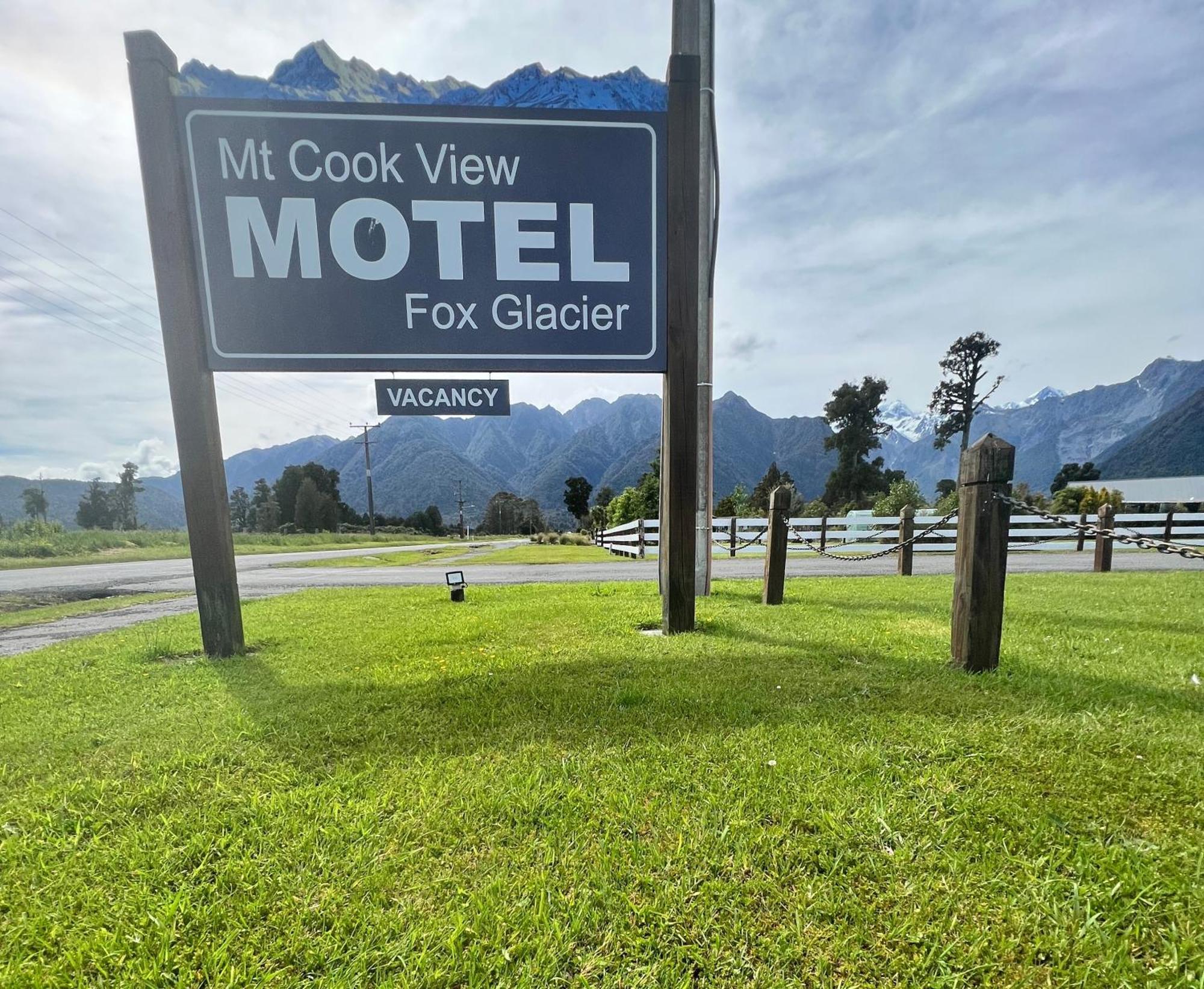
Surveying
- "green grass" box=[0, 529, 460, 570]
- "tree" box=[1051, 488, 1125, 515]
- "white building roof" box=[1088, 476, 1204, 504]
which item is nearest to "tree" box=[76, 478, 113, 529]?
"green grass" box=[0, 529, 460, 570]

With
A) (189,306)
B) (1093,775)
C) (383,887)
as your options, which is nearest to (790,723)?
(1093,775)

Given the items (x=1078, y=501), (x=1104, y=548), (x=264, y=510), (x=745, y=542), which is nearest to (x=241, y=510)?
(x=264, y=510)

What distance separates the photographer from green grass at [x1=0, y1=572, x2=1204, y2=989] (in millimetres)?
1389

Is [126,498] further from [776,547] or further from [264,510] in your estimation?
[776,547]

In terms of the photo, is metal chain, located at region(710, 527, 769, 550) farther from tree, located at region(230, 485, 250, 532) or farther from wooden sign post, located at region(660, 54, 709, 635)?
tree, located at region(230, 485, 250, 532)

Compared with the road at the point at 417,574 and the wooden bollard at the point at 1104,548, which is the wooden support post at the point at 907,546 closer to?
the road at the point at 417,574

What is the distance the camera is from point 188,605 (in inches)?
301

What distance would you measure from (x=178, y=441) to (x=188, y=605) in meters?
5.23

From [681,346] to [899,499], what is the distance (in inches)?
936

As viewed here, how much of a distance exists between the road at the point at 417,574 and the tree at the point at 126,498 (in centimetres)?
7466

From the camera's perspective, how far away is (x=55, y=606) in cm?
845

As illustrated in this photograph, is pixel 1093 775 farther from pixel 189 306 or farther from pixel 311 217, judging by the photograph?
pixel 189 306

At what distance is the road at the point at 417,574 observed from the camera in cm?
754

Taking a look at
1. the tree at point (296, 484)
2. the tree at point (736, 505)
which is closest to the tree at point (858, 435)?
the tree at point (736, 505)
